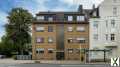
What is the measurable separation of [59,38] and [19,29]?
19719 mm

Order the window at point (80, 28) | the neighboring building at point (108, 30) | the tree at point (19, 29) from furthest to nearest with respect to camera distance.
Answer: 1. the tree at point (19, 29)
2. the window at point (80, 28)
3. the neighboring building at point (108, 30)

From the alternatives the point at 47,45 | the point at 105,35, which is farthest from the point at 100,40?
the point at 47,45

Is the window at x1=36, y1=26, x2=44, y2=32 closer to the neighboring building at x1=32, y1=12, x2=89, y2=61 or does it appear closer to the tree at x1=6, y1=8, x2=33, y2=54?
the neighboring building at x1=32, y1=12, x2=89, y2=61

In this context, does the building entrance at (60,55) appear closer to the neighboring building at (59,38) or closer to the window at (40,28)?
the neighboring building at (59,38)

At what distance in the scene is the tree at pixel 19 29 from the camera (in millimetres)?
100688

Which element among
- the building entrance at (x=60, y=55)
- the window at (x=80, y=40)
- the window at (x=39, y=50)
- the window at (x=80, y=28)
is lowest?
the building entrance at (x=60, y=55)

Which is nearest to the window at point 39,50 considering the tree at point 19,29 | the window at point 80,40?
the window at point 80,40

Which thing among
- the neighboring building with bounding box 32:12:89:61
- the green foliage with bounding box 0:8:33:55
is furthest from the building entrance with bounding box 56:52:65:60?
the green foliage with bounding box 0:8:33:55

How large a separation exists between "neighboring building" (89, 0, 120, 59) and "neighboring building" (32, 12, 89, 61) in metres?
6.57

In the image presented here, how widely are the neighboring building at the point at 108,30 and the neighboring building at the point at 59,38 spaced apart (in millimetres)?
6572

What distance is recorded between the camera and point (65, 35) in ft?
278

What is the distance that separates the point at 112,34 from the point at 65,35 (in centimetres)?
1293

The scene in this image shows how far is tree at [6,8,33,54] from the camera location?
Result: 10069 cm

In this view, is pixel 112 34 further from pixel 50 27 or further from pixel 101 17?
pixel 50 27
